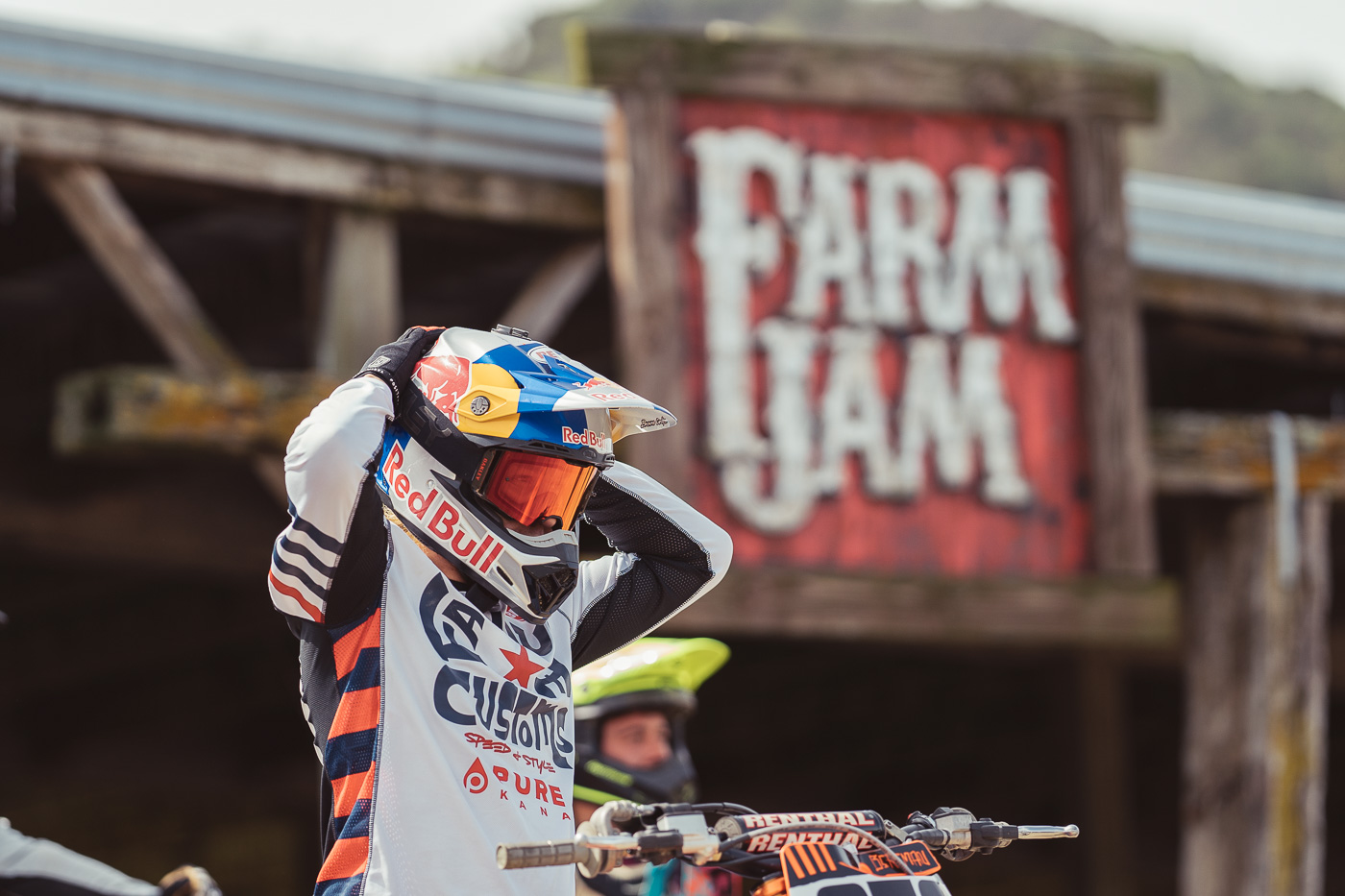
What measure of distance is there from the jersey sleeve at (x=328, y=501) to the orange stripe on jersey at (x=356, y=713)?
15cm

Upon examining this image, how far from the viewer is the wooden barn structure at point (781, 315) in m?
6.48

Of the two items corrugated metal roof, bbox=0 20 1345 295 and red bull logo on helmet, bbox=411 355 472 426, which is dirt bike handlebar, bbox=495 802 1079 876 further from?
Result: corrugated metal roof, bbox=0 20 1345 295

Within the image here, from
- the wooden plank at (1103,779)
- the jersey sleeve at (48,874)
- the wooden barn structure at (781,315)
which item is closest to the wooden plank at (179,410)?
the wooden barn structure at (781,315)

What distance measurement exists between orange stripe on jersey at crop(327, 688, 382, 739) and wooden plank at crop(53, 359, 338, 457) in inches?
132

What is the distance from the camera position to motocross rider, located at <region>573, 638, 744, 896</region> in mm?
Answer: 4723

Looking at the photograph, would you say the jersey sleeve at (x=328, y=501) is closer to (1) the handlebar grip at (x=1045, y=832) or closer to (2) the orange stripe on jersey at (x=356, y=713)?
(2) the orange stripe on jersey at (x=356, y=713)

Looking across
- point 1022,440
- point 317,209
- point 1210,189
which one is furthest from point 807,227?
point 1210,189

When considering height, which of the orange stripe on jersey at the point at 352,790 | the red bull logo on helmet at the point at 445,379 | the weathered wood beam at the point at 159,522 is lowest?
the orange stripe on jersey at the point at 352,790

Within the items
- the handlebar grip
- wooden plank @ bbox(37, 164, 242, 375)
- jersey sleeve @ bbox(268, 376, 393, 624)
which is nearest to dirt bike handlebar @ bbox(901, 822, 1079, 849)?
the handlebar grip

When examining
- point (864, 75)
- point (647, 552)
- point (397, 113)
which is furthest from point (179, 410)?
point (864, 75)

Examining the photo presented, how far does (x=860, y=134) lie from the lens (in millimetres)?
7406

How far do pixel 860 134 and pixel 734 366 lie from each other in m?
1.21

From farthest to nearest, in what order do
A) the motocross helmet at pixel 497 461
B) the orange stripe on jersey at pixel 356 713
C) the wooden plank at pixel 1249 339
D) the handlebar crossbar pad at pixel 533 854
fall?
the wooden plank at pixel 1249 339 → the motocross helmet at pixel 497 461 → the orange stripe on jersey at pixel 356 713 → the handlebar crossbar pad at pixel 533 854

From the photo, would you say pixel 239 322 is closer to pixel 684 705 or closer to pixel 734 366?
pixel 734 366
